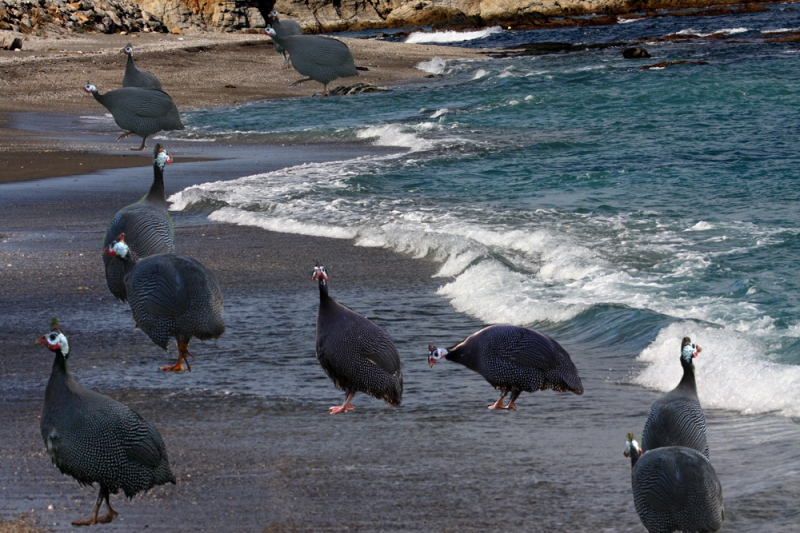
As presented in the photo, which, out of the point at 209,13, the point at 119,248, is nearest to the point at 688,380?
the point at 119,248

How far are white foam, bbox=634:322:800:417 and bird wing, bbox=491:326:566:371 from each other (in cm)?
177

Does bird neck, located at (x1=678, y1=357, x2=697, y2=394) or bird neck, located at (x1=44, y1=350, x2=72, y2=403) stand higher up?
bird neck, located at (x1=44, y1=350, x2=72, y2=403)

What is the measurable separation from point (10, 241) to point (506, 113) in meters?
17.4

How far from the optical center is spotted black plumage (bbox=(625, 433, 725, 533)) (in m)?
4.62

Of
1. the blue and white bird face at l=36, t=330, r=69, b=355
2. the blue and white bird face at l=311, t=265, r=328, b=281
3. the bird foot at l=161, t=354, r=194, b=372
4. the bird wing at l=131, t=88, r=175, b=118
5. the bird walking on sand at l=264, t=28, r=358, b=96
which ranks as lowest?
the bird foot at l=161, t=354, r=194, b=372

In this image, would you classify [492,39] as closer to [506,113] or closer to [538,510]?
[506,113]

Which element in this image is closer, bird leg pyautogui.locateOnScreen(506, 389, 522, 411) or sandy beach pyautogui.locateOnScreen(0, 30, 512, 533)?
sandy beach pyautogui.locateOnScreen(0, 30, 512, 533)

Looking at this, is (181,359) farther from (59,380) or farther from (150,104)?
(150,104)

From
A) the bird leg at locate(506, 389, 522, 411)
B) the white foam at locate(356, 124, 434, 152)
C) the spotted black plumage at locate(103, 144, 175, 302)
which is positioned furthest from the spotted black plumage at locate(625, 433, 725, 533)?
the white foam at locate(356, 124, 434, 152)

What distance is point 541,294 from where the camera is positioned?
397 inches

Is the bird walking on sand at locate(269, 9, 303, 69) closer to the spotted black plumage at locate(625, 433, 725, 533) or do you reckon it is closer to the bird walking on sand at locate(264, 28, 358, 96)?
the bird walking on sand at locate(264, 28, 358, 96)

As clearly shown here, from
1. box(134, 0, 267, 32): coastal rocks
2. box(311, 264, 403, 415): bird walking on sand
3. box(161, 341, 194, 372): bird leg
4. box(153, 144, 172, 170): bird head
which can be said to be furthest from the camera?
box(134, 0, 267, 32): coastal rocks

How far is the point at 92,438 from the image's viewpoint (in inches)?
201

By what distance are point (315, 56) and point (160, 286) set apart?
1.86 meters
